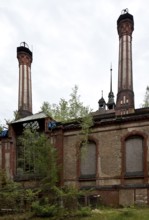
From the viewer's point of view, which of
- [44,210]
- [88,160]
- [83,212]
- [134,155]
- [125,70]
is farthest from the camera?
[125,70]

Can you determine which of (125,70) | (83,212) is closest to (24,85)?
(125,70)

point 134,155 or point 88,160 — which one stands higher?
point 134,155

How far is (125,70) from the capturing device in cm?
2570

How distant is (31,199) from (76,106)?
725 centimetres

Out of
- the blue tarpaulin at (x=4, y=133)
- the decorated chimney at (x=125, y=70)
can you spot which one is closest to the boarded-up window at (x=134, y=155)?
the decorated chimney at (x=125, y=70)

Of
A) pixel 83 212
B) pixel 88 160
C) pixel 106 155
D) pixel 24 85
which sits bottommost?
pixel 83 212

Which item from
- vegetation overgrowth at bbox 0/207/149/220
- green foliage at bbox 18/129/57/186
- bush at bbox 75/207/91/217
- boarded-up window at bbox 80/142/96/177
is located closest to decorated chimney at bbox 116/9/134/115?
boarded-up window at bbox 80/142/96/177

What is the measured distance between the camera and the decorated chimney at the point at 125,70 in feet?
82.6

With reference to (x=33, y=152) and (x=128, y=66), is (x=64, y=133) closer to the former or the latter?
(x=33, y=152)

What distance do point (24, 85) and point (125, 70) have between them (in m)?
10.9

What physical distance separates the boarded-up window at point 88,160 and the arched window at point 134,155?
2.34m

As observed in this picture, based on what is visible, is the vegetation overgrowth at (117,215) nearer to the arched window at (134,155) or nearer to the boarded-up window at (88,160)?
the arched window at (134,155)

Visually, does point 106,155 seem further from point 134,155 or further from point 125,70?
point 125,70

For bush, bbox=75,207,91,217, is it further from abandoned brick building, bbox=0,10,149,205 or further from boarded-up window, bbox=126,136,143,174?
boarded-up window, bbox=126,136,143,174
